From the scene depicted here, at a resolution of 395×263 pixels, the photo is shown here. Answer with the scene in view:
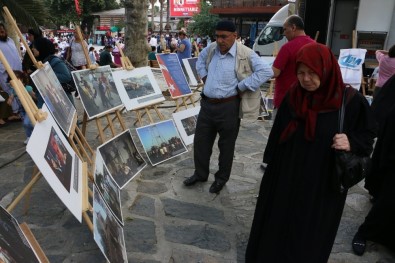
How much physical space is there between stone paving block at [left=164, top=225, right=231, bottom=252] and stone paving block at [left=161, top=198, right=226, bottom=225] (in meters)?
0.15

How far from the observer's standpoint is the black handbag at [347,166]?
1.85 meters

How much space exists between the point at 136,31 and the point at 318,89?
6387mm

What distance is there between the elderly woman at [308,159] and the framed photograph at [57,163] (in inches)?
46.6

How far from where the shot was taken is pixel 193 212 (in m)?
3.35

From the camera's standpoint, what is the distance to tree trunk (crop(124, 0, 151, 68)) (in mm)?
7363

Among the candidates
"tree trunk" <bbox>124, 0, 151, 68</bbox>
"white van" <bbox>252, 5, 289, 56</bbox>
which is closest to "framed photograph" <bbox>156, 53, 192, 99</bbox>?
"tree trunk" <bbox>124, 0, 151, 68</bbox>

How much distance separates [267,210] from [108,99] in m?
2.65

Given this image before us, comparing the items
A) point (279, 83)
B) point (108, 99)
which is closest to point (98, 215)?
point (108, 99)

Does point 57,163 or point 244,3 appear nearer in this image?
point 57,163

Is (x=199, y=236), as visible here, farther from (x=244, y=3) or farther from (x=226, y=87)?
(x=244, y=3)

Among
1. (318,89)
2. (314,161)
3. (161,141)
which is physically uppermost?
(318,89)

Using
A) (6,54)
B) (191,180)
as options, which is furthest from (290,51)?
(6,54)

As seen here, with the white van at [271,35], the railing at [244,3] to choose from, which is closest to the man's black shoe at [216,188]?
the white van at [271,35]

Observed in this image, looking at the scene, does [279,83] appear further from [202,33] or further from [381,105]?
[202,33]
